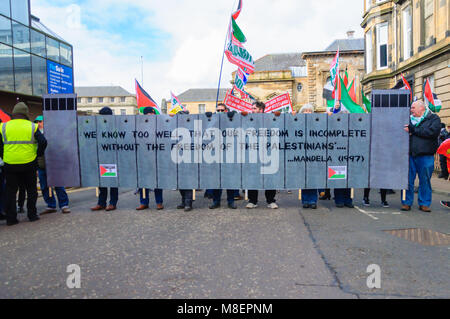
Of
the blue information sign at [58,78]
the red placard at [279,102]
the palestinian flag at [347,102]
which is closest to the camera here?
the palestinian flag at [347,102]

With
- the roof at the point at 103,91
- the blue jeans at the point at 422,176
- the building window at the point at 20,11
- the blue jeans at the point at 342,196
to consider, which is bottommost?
the blue jeans at the point at 342,196

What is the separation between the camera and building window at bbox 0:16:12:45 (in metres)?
19.1

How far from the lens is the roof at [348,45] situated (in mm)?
46100

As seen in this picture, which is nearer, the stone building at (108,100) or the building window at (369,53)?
the building window at (369,53)

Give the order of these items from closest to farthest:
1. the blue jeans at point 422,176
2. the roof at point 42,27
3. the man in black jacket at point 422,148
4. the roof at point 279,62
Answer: the man in black jacket at point 422,148 → the blue jeans at point 422,176 → the roof at point 42,27 → the roof at point 279,62

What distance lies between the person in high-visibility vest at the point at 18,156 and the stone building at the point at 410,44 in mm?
11915

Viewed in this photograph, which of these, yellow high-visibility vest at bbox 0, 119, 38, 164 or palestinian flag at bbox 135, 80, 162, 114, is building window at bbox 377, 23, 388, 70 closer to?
palestinian flag at bbox 135, 80, 162, 114

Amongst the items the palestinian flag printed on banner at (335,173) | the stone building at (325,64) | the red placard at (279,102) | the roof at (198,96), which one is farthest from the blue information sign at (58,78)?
the roof at (198,96)

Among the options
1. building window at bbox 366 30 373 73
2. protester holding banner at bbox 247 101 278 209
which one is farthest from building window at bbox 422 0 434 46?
protester holding banner at bbox 247 101 278 209

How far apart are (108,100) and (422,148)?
105242mm

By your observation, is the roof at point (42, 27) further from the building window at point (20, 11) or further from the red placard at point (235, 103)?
the red placard at point (235, 103)

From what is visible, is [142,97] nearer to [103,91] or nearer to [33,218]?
[33,218]

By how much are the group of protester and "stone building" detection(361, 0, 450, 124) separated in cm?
650

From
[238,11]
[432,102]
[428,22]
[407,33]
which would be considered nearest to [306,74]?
[407,33]
